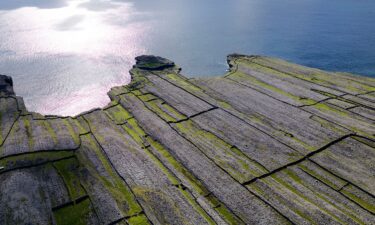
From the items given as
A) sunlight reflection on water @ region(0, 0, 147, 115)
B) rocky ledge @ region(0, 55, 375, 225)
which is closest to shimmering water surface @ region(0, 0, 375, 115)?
sunlight reflection on water @ region(0, 0, 147, 115)

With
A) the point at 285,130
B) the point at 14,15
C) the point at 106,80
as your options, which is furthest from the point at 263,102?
the point at 14,15

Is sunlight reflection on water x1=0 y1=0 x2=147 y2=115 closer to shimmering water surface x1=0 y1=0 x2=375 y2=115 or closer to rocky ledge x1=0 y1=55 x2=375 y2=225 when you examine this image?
shimmering water surface x1=0 y1=0 x2=375 y2=115

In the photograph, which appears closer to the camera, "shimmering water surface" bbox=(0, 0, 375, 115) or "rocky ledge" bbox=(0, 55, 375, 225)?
"rocky ledge" bbox=(0, 55, 375, 225)

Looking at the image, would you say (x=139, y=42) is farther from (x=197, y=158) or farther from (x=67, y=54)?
(x=197, y=158)

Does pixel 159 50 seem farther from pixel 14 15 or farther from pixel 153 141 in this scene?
pixel 14 15

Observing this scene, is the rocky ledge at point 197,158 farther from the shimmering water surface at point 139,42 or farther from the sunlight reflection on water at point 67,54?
the shimmering water surface at point 139,42

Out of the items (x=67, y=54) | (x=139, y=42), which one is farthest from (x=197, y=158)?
(x=139, y=42)

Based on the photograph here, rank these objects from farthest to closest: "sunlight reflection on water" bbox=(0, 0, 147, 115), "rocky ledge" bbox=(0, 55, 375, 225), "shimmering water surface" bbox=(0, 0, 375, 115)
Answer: "shimmering water surface" bbox=(0, 0, 375, 115) → "sunlight reflection on water" bbox=(0, 0, 147, 115) → "rocky ledge" bbox=(0, 55, 375, 225)

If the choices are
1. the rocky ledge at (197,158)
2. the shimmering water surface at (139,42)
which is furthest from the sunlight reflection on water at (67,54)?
the rocky ledge at (197,158)
